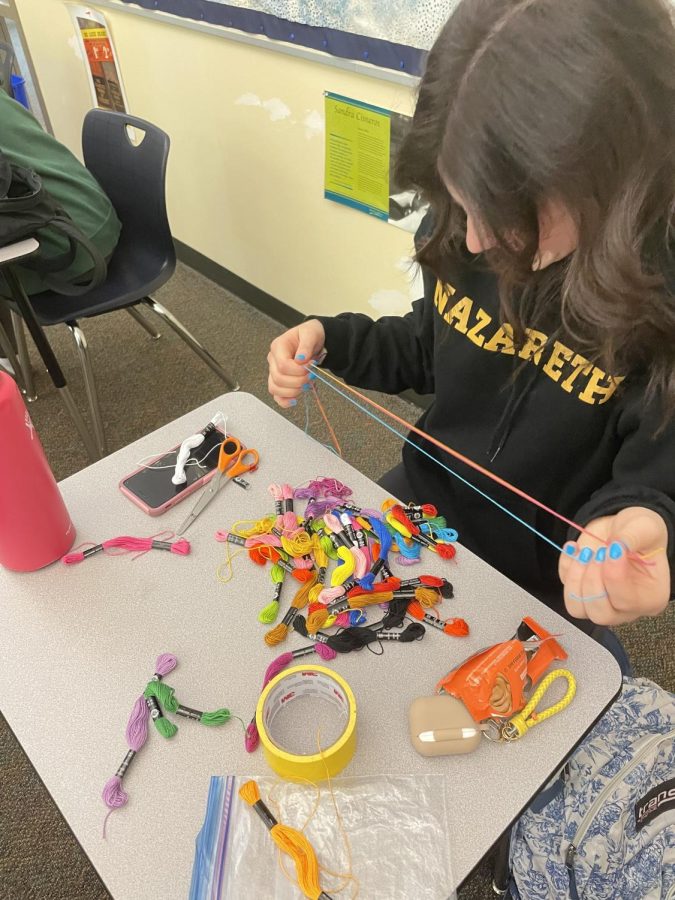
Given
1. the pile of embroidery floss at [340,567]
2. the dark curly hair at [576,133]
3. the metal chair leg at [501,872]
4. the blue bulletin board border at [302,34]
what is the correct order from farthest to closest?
the blue bulletin board border at [302,34], the metal chair leg at [501,872], the pile of embroidery floss at [340,567], the dark curly hair at [576,133]

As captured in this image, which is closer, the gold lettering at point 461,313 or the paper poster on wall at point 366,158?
the gold lettering at point 461,313

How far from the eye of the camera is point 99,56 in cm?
229

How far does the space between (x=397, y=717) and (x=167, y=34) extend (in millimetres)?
2116

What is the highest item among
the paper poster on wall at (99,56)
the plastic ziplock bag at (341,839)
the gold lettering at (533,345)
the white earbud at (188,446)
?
the paper poster on wall at (99,56)

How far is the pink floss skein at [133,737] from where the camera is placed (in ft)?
1.95

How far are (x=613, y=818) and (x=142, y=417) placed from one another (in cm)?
164

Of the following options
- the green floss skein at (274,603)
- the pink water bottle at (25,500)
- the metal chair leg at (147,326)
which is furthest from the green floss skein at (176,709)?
the metal chair leg at (147,326)

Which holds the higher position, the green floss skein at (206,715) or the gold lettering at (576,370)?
the gold lettering at (576,370)

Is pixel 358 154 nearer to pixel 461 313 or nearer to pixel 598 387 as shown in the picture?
pixel 461 313

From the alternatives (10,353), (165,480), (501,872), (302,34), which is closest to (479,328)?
(165,480)

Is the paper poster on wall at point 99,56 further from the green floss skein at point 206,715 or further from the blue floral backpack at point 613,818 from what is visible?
the blue floral backpack at point 613,818

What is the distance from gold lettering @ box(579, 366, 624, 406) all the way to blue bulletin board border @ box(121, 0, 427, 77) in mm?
792

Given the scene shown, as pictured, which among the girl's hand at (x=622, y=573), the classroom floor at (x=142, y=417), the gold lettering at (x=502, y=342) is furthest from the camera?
the classroom floor at (x=142, y=417)

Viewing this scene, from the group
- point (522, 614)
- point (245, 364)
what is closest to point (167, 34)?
point (245, 364)
